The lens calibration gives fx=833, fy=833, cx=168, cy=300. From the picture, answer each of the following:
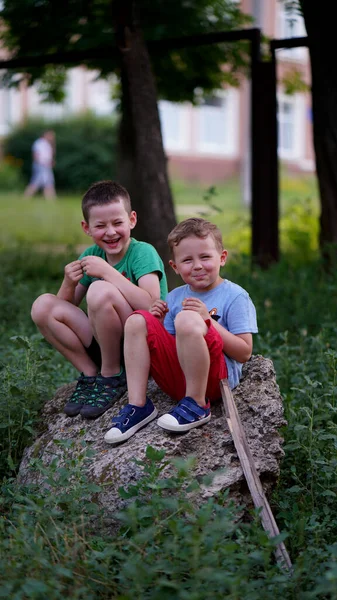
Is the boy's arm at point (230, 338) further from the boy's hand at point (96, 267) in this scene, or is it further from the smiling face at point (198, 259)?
the boy's hand at point (96, 267)

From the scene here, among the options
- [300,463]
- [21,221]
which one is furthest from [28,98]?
[300,463]

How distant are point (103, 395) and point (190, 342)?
71 centimetres

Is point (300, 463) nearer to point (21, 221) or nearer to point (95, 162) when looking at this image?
point (21, 221)

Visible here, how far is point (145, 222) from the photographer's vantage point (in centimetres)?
720

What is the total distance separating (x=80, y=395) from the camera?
3957 millimetres

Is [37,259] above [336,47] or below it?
below

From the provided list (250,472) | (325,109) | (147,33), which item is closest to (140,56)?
(147,33)

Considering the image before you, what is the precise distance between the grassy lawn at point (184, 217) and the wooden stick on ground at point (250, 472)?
304 cm

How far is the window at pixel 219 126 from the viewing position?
111 ft

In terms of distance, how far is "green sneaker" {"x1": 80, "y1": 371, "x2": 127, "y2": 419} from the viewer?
3.82 m

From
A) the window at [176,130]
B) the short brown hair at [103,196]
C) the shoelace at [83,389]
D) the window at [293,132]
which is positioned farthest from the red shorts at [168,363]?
the window at [293,132]

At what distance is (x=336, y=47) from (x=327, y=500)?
5.08m

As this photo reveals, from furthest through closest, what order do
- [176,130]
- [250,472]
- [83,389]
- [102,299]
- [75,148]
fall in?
[176,130]
[75,148]
[83,389]
[102,299]
[250,472]

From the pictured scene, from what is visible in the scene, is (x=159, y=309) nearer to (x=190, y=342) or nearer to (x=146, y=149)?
(x=190, y=342)
